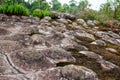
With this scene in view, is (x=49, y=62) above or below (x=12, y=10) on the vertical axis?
above

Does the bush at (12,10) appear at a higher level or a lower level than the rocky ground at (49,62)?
lower

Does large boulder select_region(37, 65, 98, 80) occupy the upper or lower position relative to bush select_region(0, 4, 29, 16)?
upper

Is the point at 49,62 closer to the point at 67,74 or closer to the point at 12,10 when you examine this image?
the point at 67,74

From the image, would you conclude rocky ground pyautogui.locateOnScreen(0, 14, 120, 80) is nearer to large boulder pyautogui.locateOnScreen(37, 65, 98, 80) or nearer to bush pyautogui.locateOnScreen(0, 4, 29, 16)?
large boulder pyautogui.locateOnScreen(37, 65, 98, 80)

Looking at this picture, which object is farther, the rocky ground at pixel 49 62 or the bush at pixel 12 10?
the bush at pixel 12 10

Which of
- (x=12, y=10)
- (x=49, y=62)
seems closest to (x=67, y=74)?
(x=49, y=62)

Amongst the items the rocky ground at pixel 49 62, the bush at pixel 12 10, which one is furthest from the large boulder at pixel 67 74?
the bush at pixel 12 10

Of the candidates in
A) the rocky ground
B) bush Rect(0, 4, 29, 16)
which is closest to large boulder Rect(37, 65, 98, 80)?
the rocky ground

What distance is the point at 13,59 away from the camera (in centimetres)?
559

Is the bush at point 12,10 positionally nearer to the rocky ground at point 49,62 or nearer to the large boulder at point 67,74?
the rocky ground at point 49,62

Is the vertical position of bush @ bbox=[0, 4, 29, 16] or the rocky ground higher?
the rocky ground

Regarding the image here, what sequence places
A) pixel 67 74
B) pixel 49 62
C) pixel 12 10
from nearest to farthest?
1. pixel 67 74
2. pixel 49 62
3. pixel 12 10

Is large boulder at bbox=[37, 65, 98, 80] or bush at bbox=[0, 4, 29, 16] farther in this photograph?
bush at bbox=[0, 4, 29, 16]

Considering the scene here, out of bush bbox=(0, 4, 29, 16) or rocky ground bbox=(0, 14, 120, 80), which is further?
bush bbox=(0, 4, 29, 16)
